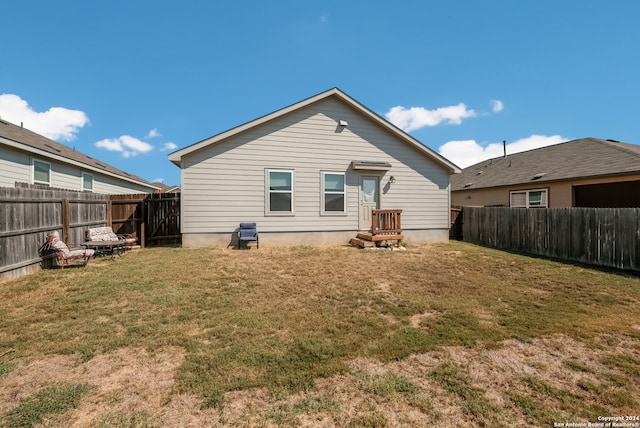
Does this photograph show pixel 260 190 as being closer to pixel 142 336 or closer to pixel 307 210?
pixel 307 210

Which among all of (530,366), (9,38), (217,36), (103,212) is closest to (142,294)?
(530,366)

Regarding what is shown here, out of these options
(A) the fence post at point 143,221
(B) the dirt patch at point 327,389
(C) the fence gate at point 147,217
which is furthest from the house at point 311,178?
(B) the dirt patch at point 327,389

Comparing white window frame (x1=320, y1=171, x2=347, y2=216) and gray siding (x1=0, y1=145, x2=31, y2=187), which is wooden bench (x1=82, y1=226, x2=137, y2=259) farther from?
white window frame (x1=320, y1=171, x2=347, y2=216)

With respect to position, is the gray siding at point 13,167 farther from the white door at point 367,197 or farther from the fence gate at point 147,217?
the white door at point 367,197

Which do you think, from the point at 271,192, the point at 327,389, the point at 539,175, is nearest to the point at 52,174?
the point at 271,192

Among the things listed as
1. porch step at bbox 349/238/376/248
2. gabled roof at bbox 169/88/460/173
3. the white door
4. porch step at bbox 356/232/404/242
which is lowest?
porch step at bbox 349/238/376/248

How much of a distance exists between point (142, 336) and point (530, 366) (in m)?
4.20

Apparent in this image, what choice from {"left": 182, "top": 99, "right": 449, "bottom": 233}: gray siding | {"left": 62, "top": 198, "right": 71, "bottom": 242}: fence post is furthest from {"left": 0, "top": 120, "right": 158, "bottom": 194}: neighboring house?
{"left": 182, "top": 99, "right": 449, "bottom": 233}: gray siding

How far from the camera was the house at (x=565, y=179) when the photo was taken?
1143 centimetres

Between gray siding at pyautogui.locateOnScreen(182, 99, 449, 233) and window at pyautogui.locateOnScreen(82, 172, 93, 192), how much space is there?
7770 mm

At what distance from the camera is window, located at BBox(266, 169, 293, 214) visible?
32.6 feet

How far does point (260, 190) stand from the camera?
985cm

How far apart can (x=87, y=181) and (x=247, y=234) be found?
1035 centimetres

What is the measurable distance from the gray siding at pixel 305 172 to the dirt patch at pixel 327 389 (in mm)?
7030
